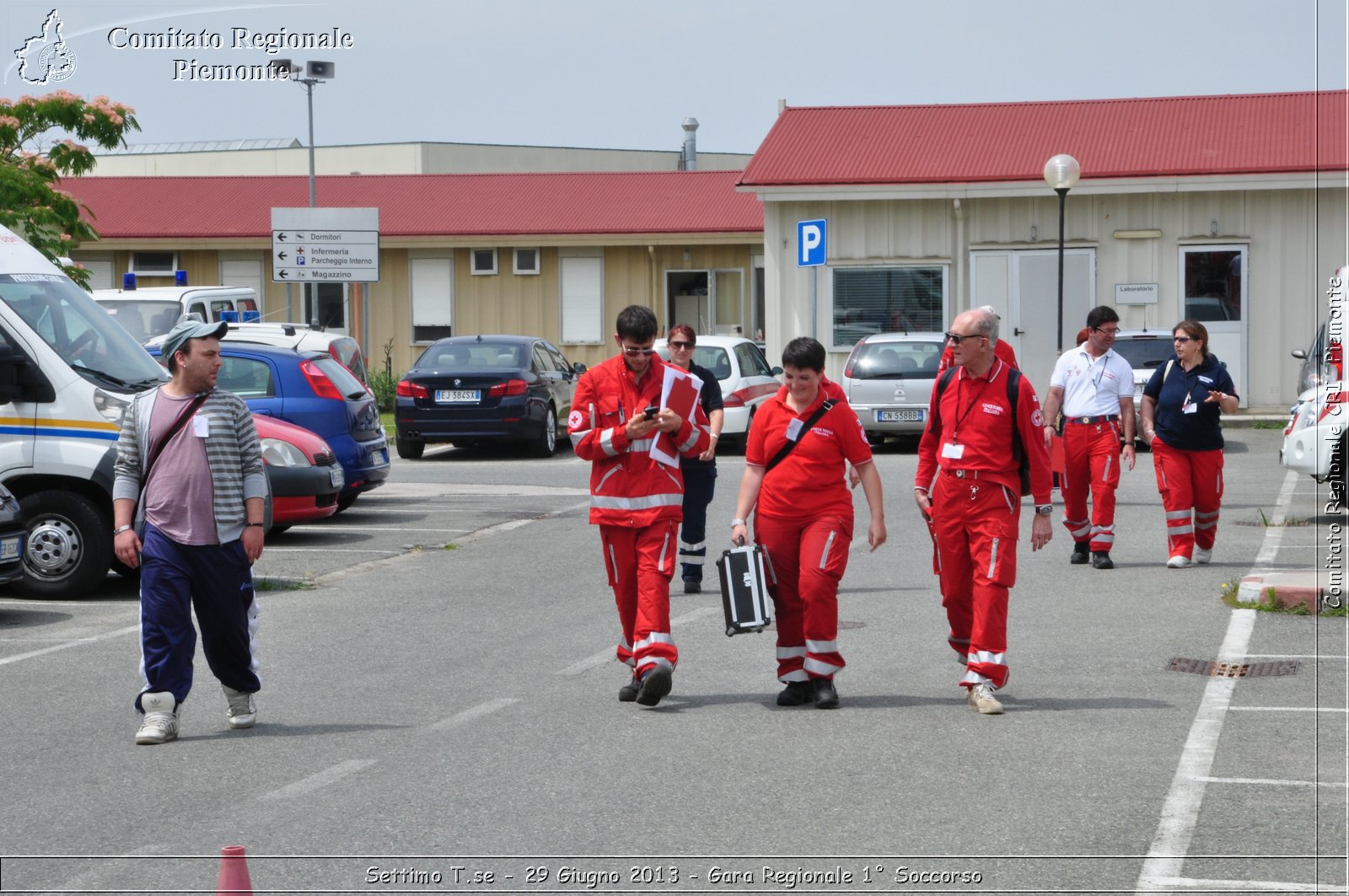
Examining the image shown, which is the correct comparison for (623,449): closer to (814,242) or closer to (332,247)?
(814,242)

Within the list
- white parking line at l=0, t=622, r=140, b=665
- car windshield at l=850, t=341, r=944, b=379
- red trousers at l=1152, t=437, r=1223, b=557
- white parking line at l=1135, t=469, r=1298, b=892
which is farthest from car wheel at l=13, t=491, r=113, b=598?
car windshield at l=850, t=341, r=944, b=379

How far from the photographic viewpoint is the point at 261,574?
13211 mm

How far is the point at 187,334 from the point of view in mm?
7613

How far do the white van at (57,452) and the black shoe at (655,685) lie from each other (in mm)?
5413

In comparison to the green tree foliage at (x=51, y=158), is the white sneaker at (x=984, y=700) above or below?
below

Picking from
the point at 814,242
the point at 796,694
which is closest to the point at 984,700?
the point at 796,694

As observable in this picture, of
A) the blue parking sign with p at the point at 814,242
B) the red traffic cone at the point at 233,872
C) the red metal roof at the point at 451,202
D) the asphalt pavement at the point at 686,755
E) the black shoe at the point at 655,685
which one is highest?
the red metal roof at the point at 451,202

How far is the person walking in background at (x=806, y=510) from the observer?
8133 millimetres

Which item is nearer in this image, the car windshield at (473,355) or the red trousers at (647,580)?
the red trousers at (647,580)

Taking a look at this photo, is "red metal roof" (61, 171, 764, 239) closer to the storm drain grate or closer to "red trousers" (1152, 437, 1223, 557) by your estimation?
"red trousers" (1152, 437, 1223, 557)

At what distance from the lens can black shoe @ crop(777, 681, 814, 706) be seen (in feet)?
26.9

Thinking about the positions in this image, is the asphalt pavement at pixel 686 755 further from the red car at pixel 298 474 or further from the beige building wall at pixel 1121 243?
the beige building wall at pixel 1121 243

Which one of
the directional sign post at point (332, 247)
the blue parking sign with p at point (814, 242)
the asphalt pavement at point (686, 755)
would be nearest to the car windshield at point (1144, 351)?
the blue parking sign with p at point (814, 242)

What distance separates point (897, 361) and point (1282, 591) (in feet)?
42.9
